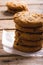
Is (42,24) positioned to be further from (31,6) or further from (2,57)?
(31,6)

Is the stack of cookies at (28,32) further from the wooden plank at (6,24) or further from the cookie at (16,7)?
the cookie at (16,7)

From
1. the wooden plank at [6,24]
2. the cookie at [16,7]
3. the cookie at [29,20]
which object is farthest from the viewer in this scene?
the cookie at [16,7]

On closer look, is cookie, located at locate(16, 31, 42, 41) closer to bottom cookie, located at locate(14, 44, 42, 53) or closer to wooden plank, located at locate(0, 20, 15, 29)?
bottom cookie, located at locate(14, 44, 42, 53)

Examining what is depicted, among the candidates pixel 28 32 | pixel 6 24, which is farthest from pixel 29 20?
pixel 6 24

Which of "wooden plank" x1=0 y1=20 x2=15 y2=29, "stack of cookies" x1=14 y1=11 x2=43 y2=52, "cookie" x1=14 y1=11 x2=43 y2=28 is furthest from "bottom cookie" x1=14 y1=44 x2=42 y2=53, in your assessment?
"wooden plank" x1=0 y1=20 x2=15 y2=29

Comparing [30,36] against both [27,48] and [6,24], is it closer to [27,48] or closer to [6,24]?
[27,48]

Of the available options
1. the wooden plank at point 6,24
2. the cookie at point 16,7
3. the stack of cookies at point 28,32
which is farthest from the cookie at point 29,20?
the cookie at point 16,7

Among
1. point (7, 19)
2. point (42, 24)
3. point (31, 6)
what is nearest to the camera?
point (42, 24)

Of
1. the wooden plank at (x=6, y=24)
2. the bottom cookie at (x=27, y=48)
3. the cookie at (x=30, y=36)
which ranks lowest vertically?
the bottom cookie at (x=27, y=48)

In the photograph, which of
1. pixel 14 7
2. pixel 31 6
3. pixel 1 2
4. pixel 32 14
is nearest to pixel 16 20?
pixel 32 14
